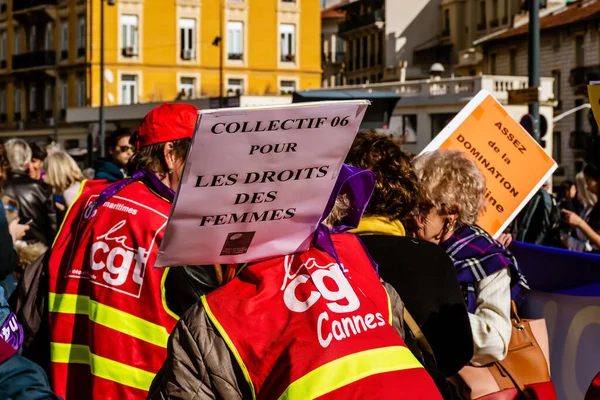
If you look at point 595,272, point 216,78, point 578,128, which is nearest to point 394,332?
point 595,272

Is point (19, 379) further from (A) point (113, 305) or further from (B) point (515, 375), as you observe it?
(B) point (515, 375)

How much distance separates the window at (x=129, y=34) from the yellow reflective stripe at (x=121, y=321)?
2021 inches

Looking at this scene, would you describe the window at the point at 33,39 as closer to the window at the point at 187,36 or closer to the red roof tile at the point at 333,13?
the window at the point at 187,36

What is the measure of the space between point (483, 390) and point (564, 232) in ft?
28.2

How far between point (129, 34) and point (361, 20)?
26.4 metres

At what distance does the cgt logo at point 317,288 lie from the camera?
259cm

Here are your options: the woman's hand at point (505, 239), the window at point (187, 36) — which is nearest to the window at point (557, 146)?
the window at point (187, 36)

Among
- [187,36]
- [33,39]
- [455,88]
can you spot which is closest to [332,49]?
[33,39]

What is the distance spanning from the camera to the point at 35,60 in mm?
59469

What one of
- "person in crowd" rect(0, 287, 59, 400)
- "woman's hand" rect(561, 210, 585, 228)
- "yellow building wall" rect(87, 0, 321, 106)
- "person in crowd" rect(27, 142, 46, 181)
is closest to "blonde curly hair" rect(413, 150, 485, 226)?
"person in crowd" rect(0, 287, 59, 400)

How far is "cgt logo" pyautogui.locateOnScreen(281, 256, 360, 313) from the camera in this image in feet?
8.49

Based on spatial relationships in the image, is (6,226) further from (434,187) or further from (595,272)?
(595,272)

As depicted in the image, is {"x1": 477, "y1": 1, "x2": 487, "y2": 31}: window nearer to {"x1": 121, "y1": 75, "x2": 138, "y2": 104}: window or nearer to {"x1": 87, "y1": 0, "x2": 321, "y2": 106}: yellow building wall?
{"x1": 87, "y1": 0, "x2": 321, "y2": 106}: yellow building wall

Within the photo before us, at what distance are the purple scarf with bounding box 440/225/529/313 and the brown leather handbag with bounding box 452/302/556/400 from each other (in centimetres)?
21
